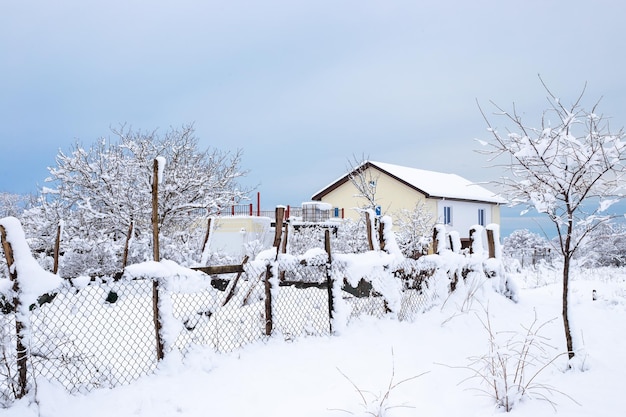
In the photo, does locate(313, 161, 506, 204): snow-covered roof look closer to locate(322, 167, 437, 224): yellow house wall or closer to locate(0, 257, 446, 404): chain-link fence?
locate(322, 167, 437, 224): yellow house wall

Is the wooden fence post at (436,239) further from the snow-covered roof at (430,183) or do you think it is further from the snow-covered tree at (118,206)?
the snow-covered roof at (430,183)

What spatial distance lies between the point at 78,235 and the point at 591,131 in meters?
15.5

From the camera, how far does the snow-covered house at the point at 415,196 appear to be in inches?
1153

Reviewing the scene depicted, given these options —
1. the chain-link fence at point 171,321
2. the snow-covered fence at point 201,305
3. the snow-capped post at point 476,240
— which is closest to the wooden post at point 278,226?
the snow-covered fence at point 201,305

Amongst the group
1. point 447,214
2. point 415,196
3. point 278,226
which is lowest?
point 278,226

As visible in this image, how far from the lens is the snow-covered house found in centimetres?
2930

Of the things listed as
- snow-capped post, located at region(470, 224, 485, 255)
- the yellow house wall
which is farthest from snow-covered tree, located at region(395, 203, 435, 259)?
snow-capped post, located at region(470, 224, 485, 255)

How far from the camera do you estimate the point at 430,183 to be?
31656mm

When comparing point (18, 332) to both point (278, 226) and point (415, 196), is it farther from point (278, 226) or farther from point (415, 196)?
point (415, 196)

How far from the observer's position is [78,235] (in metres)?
16.1

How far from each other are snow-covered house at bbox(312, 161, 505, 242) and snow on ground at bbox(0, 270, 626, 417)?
69.1 feet

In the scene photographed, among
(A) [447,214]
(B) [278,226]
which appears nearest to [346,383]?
(B) [278,226]

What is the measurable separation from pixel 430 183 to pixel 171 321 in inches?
1113

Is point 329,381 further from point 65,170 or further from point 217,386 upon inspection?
point 65,170
